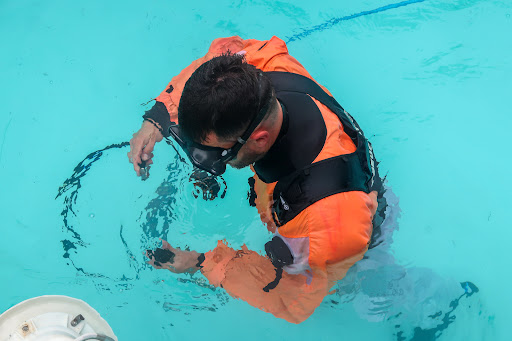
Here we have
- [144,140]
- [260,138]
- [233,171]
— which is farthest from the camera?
[233,171]

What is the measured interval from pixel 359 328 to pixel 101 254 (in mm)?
1675

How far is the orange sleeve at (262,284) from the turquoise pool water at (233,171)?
0.42m

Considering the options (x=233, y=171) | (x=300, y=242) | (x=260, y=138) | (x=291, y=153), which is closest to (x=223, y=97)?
(x=260, y=138)

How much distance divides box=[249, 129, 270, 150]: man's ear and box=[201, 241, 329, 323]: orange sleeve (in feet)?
1.86

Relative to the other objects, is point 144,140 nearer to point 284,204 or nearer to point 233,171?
point 233,171

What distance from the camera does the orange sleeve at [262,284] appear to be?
171 centimetres

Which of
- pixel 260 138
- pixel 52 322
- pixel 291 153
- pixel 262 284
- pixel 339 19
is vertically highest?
pixel 339 19

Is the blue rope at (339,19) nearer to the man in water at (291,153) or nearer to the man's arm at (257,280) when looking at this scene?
the man in water at (291,153)

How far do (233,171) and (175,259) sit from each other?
2.62 ft

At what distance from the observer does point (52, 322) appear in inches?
57.5

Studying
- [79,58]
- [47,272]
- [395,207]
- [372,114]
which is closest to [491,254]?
[395,207]

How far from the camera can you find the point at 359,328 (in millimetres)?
2352

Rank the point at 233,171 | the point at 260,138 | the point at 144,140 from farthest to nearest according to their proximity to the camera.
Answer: the point at 233,171, the point at 144,140, the point at 260,138

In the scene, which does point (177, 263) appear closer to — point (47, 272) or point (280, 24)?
point (47, 272)
